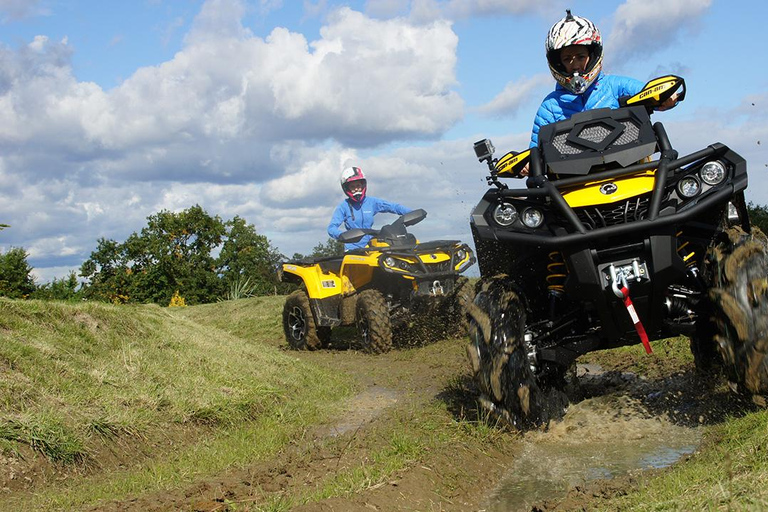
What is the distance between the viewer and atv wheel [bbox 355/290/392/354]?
1056 centimetres

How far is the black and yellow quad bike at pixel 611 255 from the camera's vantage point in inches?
175

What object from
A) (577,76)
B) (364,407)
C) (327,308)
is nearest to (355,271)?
(327,308)

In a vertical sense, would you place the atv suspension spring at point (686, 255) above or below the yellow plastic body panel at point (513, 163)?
below

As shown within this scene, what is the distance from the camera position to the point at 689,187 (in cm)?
462

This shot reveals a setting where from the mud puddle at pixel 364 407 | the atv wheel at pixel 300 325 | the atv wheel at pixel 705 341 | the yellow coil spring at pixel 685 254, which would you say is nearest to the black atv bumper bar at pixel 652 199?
the yellow coil spring at pixel 685 254

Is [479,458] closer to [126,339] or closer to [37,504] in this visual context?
[37,504]

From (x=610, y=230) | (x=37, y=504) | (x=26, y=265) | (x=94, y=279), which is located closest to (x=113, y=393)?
(x=37, y=504)

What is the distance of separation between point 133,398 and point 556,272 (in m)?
3.38

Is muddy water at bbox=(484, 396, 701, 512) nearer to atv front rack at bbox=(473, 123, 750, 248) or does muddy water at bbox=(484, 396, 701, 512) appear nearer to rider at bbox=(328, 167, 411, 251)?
atv front rack at bbox=(473, 123, 750, 248)

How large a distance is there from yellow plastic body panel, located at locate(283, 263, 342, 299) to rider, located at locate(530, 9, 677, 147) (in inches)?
249

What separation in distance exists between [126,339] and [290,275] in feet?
17.7

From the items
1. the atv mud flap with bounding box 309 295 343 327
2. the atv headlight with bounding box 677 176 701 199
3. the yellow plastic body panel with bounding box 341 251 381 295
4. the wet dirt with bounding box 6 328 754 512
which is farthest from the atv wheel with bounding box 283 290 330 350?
the atv headlight with bounding box 677 176 701 199

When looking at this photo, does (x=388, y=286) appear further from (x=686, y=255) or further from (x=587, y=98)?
(x=686, y=255)

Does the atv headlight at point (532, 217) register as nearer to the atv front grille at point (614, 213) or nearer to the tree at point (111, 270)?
the atv front grille at point (614, 213)
